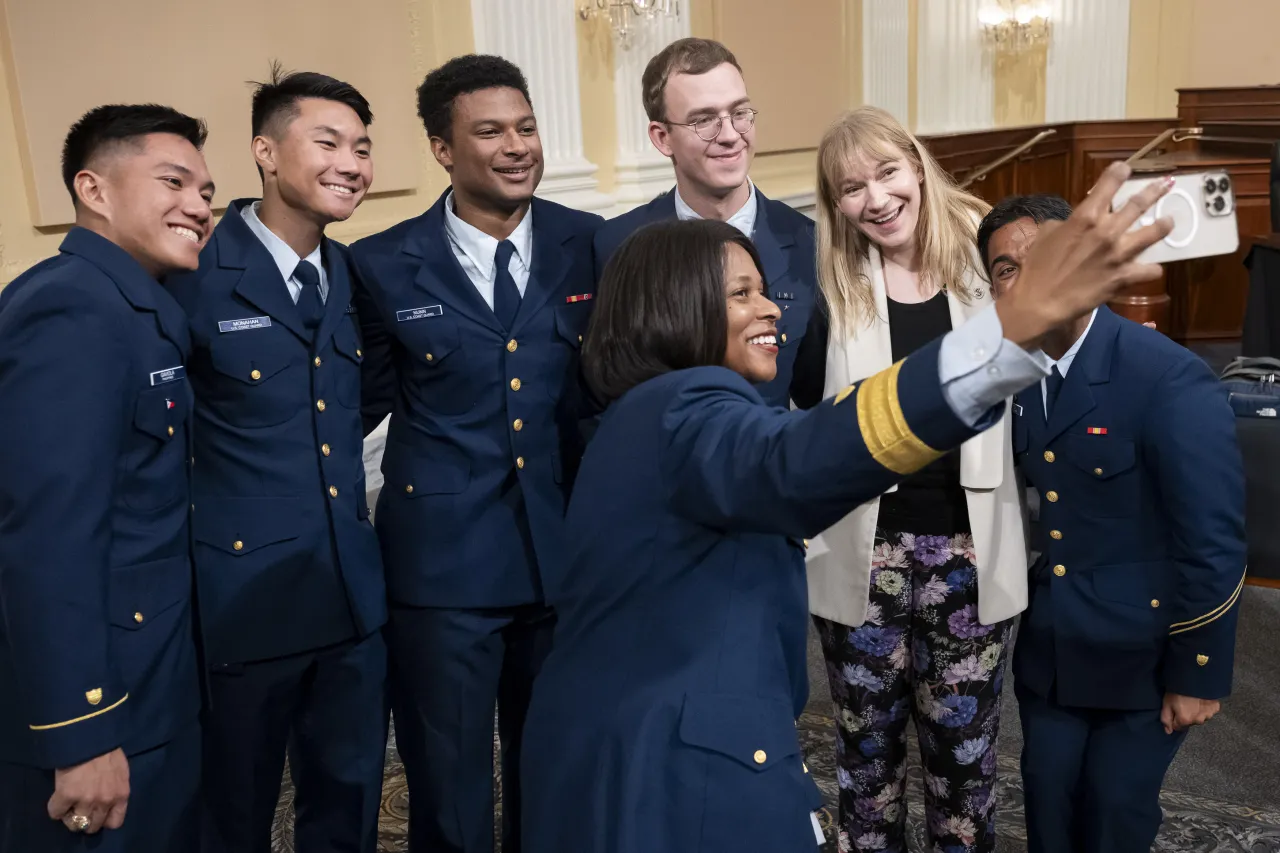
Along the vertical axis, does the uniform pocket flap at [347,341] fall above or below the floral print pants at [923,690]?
above

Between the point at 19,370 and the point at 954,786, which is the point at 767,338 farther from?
the point at 954,786

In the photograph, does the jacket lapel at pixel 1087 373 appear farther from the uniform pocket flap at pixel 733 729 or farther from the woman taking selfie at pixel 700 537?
the uniform pocket flap at pixel 733 729

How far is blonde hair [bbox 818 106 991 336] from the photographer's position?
2033mm

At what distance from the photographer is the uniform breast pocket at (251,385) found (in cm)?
189

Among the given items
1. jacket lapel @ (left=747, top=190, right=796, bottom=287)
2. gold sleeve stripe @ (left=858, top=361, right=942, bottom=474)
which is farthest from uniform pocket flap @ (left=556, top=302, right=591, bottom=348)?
gold sleeve stripe @ (left=858, top=361, right=942, bottom=474)

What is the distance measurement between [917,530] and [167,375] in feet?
3.88

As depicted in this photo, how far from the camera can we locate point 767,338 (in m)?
1.43

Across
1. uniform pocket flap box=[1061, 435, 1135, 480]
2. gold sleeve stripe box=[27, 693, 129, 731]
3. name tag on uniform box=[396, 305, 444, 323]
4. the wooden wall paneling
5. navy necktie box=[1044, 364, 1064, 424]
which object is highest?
the wooden wall paneling

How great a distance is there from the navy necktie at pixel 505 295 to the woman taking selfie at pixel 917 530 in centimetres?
53

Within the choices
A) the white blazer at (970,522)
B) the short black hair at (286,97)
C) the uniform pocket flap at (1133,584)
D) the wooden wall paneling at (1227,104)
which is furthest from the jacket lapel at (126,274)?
the wooden wall paneling at (1227,104)

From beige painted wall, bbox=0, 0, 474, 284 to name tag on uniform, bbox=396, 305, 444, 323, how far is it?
5.69 feet

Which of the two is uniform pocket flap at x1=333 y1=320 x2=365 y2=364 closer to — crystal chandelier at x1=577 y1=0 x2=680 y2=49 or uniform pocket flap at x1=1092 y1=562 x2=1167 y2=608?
uniform pocket flap at x1=1092 y1=562 x2=1167 y2=608

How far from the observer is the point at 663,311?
4.50 ft

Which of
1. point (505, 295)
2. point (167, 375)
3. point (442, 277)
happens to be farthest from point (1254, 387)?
point (167, 375)
